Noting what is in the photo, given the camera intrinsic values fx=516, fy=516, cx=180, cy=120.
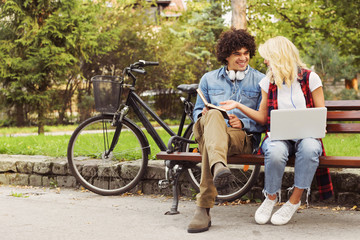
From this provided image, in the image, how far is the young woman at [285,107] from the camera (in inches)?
155

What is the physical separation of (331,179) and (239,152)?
1034 mm

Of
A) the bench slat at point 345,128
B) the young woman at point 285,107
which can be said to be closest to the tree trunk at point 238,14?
the bench slat at point 345,128

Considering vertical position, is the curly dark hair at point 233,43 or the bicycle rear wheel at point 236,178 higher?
the curly dark hair at point 233,43

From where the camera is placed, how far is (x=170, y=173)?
470cm

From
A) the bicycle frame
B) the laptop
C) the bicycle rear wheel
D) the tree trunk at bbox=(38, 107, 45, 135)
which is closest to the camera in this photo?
the laptop

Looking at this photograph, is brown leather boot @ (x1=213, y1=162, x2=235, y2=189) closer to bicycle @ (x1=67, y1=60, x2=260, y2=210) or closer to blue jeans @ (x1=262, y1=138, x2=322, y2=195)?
blue jeans @ (x1=262, y1=138, x2=322, y2=195)

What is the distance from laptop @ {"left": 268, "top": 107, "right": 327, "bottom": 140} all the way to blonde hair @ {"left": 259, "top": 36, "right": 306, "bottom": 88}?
33 centimetres

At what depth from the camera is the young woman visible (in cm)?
395

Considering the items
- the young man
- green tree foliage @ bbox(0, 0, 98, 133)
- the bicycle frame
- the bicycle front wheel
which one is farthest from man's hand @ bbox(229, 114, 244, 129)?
green tree foliage @ bbox(0, 0, 98, 133)

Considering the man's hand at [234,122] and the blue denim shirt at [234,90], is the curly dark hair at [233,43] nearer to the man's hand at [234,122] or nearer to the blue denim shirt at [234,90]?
A: the blue denim shirt at [234,90]

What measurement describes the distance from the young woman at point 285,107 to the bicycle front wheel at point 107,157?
161 centimetres

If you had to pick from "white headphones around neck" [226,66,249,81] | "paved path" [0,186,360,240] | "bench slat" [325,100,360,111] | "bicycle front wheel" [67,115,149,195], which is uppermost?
"white headphones around neck" [226,66,249,81]

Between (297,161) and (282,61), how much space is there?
0.82 m

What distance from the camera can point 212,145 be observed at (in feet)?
12.8
